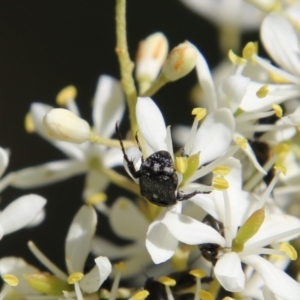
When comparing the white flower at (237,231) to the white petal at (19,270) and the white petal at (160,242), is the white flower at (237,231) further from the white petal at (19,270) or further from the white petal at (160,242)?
the white petal at (19,270)

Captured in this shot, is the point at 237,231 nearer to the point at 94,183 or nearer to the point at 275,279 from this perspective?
the point at 275,279

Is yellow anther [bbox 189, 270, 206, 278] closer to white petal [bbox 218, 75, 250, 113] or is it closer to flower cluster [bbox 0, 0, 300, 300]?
flower cluster [bbox 0, 0, 300, 300]

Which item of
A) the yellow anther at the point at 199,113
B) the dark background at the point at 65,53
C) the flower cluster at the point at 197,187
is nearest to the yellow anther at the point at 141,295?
the flower cluster at the point at 197,187

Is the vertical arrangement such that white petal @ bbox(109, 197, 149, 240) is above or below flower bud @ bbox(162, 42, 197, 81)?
below

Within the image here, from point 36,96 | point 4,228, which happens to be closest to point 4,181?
point 4,228

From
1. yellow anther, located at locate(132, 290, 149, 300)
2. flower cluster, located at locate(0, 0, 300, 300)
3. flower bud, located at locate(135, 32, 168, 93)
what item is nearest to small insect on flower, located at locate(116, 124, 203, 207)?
flower cluster, located at locate(0, 0, 300, 300)

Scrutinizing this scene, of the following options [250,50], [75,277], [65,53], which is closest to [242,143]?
[250,50]

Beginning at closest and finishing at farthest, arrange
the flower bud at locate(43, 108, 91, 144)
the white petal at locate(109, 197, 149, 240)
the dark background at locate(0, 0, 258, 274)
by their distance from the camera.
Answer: the flower bud at locate(43, 108, 91, 144) → the white petal at locate(109, 197, 149, 240) → the dark background at locate(0, 0, 258, 274)

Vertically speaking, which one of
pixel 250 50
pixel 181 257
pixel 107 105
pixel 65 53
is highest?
pixel 250 50
